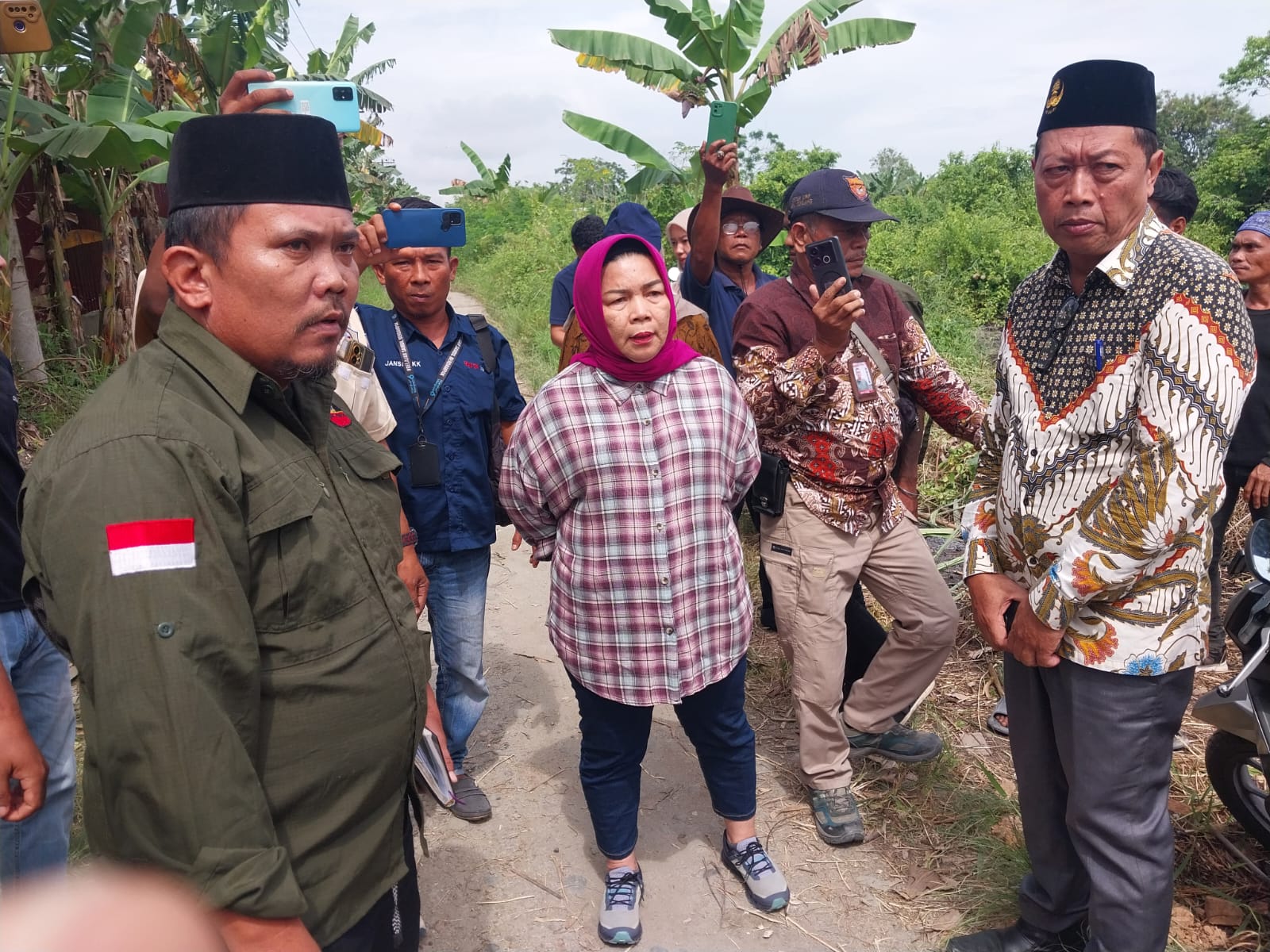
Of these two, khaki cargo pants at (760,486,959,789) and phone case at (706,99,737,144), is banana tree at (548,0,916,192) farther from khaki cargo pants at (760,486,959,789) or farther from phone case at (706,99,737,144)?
khaki cargo pants at (760,486,959,789)

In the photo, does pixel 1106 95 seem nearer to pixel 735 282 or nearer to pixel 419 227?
pixel 419 227

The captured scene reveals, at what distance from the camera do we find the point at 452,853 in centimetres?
303

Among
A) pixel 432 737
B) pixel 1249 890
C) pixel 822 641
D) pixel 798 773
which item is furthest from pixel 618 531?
pixel 1249 890

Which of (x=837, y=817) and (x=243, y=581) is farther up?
(x=243, y=581)

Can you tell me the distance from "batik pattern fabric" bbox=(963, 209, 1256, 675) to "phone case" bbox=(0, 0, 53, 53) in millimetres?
2761

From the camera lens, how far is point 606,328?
2.46 meters

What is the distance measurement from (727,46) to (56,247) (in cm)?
644

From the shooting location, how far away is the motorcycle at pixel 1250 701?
2.09m

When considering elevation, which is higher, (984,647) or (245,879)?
(245,879)

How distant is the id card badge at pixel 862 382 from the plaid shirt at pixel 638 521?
24.3 inches

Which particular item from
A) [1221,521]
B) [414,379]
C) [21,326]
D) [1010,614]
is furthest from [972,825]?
[21,326]

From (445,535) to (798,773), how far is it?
65.9 inches

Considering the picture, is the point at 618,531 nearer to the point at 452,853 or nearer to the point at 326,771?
the point at 326,771

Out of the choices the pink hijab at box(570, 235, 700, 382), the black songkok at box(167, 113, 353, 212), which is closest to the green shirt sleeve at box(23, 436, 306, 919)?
the black songkok at box(167, 113, 353, 212)
